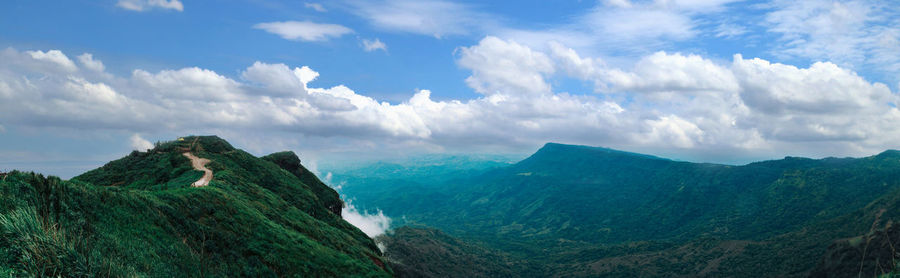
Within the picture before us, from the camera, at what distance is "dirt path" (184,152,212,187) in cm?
6365

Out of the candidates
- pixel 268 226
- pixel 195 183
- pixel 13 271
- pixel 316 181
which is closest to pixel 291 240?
pixel 268 226

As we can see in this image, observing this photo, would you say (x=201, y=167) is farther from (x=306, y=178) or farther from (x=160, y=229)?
(x=160, y=229)

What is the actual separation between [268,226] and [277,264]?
292 inches

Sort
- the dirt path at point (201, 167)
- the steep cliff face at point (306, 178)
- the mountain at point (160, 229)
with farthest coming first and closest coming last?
1. the steep cliff face at point (306, 178)
2. the dirt path at point (201, 167)
3. the mountain at point (160, 229)

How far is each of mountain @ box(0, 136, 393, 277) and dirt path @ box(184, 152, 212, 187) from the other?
0.65 feet

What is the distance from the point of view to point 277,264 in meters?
41.7

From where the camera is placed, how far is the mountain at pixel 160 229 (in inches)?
644

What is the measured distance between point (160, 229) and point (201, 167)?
4652 cm

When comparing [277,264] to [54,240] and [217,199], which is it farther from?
[54,240]

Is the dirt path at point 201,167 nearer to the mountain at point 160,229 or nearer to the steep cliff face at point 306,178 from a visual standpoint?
the mountain at point 160,229

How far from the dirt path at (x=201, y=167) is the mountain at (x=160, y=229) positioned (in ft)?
0.65

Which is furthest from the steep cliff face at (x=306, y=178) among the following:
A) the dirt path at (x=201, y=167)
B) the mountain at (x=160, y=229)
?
the mountain at (x=160, y=229)

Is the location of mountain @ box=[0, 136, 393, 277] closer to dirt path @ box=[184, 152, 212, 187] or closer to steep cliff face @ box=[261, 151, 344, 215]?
dirt path @ box=[184, 152, 212, 187]

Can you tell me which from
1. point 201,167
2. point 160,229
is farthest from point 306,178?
point 160,229
